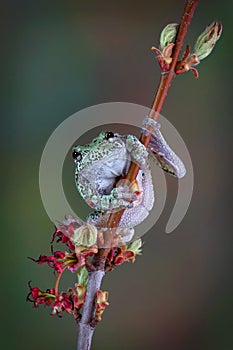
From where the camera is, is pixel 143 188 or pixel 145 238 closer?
pixel 143 188

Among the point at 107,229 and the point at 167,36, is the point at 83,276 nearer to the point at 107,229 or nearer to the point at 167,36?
the point at 107,229

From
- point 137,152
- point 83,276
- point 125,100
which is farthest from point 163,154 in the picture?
point 125,100

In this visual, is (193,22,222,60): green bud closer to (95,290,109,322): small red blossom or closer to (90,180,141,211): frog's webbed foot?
(90,180,141,211): frog's webbed foot

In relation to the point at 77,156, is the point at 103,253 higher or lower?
lower

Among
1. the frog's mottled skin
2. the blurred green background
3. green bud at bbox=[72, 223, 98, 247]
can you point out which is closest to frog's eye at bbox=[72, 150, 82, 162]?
the frog's mottled skin

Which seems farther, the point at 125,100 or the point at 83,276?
the point at 125,100

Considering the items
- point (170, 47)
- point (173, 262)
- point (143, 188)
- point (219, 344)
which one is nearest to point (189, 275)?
point (173, 262)

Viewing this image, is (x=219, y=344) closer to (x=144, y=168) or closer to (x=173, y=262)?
(x=173, y=262)
